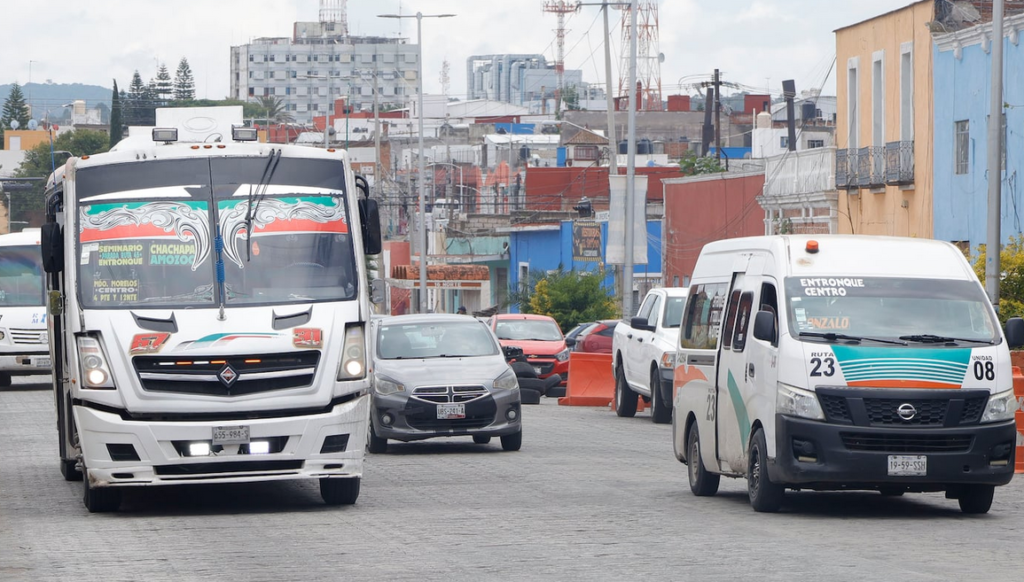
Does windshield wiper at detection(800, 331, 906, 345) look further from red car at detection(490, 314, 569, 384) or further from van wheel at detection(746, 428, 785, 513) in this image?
red car at detection(490, 314, 569, 384)

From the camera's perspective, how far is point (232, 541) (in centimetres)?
1161

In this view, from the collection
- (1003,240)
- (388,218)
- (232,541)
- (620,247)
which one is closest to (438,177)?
(388,218)

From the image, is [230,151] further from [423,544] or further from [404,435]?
[404,435]

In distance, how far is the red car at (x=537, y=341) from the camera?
3438cm

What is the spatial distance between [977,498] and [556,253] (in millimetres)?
52538

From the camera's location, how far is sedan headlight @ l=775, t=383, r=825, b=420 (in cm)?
1237

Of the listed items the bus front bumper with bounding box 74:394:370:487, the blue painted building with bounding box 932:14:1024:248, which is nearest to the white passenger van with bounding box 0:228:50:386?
the blue painted building with bounding box 932:14:1024:248

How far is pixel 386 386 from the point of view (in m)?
19.5

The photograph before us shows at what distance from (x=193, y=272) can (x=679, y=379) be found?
4.85 meters

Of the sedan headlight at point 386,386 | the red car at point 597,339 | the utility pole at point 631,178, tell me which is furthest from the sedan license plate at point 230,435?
the utility pole at point 631,178

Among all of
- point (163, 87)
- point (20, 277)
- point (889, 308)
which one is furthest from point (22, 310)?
point (163, 87)

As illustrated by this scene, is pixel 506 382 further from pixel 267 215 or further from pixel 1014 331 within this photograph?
pixel 1014 331

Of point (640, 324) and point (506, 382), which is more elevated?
point (640, 324)

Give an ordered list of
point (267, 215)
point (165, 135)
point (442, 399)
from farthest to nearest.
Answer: point (442, 399) → point (165, 135) → point (267, 215)
